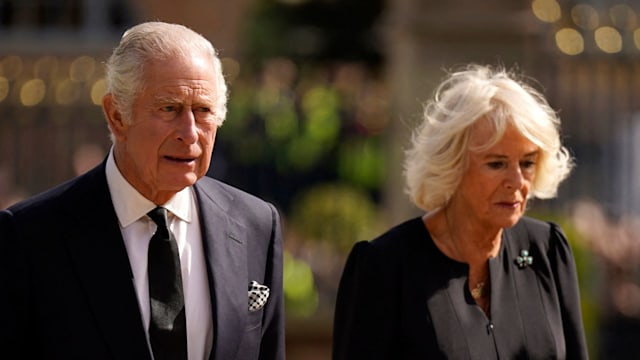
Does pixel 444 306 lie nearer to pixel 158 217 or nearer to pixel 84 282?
pixel 158 217

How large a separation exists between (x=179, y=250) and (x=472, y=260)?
1114 millimetres

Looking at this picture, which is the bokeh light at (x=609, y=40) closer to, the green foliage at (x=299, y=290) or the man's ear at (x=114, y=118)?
the green foliage at (x=299, y=290)

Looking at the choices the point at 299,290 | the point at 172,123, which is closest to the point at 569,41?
the point at 299,290

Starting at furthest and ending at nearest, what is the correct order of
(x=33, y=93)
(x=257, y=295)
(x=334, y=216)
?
(x=33, y=93)
(x=334, y=216)
(x=257, y=295)

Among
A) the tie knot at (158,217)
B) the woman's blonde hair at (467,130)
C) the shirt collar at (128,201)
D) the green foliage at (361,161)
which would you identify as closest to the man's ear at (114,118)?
the shirt collar at (128,201)

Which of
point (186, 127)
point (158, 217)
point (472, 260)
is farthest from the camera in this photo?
point (472, 260)

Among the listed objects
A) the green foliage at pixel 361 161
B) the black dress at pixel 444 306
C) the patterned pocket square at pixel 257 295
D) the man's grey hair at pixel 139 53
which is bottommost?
the green foliage at pixel 361 161

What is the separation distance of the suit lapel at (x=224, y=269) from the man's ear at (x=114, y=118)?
13.2 inches

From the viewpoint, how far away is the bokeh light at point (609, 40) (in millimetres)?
10047

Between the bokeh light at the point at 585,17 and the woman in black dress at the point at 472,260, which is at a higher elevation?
the bokeh light at the point at 585,17

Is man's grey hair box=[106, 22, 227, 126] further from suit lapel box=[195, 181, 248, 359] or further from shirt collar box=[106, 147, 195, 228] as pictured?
suit lapel box=[195, 181, 248, 359]

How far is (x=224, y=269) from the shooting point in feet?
12.6

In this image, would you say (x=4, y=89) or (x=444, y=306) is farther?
(x=4, y=89)

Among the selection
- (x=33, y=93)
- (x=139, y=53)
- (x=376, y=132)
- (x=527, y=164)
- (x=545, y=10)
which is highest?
(x=139, y=53)
